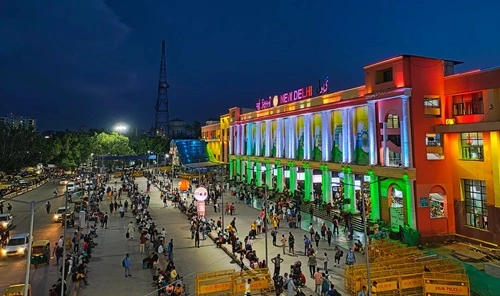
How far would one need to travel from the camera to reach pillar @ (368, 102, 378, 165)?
3484 cm

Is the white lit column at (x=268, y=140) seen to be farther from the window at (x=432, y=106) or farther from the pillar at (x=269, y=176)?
the window at (x=432, y=106)

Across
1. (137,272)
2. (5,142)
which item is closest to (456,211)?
(137,272)

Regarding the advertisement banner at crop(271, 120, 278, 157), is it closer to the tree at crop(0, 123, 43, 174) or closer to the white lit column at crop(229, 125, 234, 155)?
the white lit column at crop(229, 125, 234, 155)

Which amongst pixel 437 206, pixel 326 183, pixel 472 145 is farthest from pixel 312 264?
pixel 326 183

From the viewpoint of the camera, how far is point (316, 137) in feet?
159

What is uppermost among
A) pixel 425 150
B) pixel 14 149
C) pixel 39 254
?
pixel 14 149

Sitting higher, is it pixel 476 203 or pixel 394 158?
pixel 394 158

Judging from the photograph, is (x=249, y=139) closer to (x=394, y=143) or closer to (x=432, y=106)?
(x=394, y=143)

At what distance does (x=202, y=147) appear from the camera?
88.8 m

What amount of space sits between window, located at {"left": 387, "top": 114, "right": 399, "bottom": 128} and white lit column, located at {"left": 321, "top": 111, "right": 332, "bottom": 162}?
11066mm

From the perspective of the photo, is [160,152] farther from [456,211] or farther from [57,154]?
[456,211]

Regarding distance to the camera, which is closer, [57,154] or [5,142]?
[5,142]

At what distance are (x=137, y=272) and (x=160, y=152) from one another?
10445 centimetres

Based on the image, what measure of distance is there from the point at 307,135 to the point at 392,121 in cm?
1676
